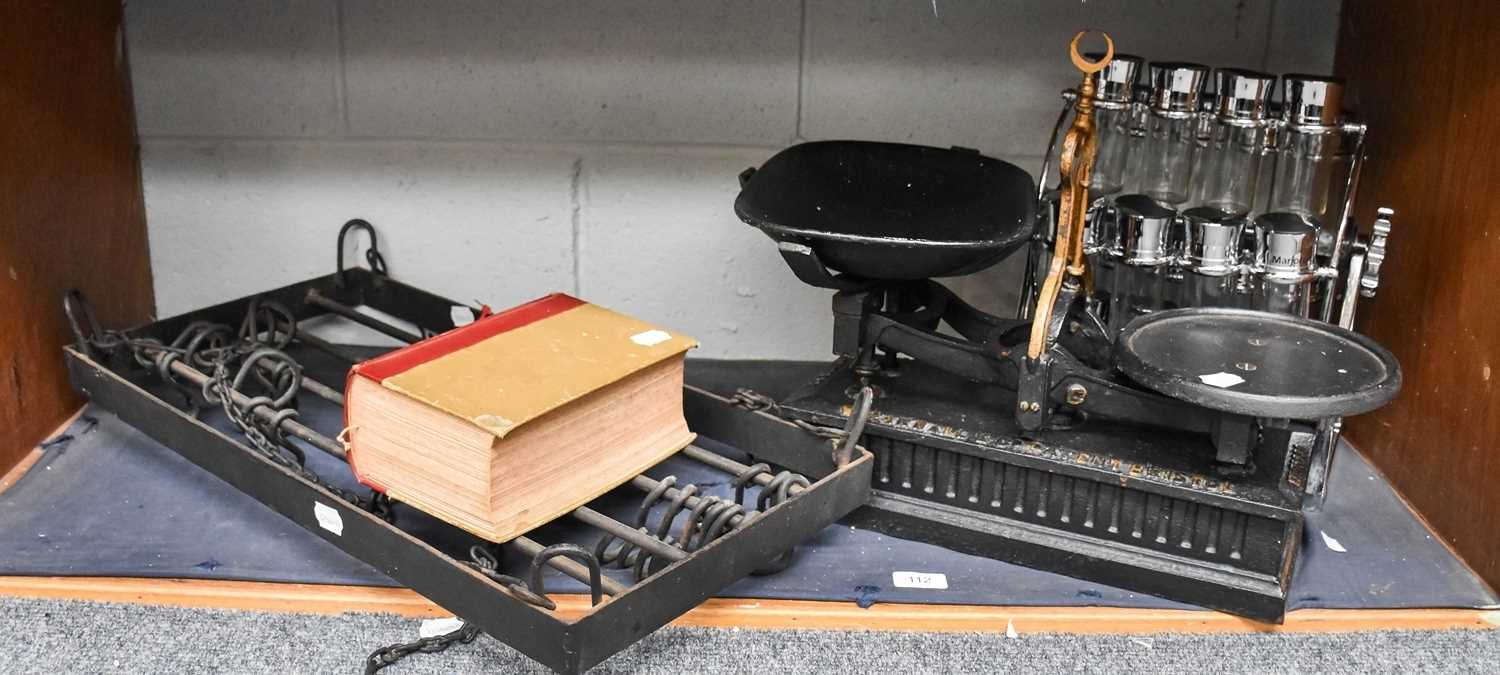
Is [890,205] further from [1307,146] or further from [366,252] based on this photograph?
[366,252]

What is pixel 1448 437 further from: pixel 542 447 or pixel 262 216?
pixel 262 216

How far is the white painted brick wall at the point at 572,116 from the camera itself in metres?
1.64

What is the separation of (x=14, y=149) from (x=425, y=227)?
0.50 meters

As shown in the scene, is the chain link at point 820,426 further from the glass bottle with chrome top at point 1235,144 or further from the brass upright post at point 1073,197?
the glass bottle with chrome top at point 1235,144

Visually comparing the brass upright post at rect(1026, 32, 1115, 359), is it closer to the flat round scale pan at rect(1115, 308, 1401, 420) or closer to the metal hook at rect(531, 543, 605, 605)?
the flat round scale pan at rect(1115, 308, 1401, 420)

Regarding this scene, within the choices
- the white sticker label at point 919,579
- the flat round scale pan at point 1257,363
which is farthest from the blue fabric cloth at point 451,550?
the flat round scale pan at point 1257,363

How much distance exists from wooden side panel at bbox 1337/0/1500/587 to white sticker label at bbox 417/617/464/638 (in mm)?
974

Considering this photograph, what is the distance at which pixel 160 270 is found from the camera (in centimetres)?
178

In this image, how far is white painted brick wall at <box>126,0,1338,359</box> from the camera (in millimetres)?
1641

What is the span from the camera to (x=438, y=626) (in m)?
1.18

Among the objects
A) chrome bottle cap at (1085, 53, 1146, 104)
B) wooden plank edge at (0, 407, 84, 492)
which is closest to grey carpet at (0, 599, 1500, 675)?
wooden plank edge at (0, 407, 84, 492)

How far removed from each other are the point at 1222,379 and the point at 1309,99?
1.25ft

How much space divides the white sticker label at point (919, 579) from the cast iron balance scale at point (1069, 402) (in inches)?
2.4

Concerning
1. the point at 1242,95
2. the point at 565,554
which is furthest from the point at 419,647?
the point at 1242,95
